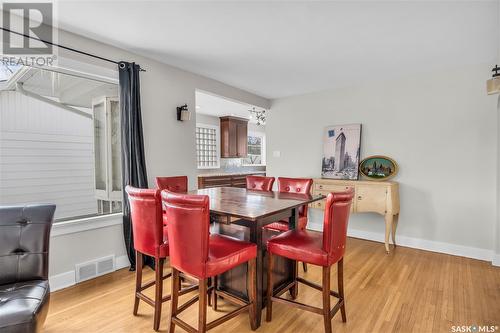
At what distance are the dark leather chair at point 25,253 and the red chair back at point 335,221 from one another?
1758 mm

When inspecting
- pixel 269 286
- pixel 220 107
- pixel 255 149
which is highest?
pixel 220 107

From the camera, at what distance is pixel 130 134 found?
9.74ft

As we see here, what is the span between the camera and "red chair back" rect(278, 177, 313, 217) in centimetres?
295

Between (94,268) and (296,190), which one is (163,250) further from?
(296,190)

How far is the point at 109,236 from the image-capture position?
2979 mm

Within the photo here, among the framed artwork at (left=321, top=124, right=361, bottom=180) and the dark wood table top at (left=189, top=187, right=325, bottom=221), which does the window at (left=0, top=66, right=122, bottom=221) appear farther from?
the framed artwork at (left=321, top=124, right=361, bottom=180)

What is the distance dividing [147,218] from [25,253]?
0.80 meters

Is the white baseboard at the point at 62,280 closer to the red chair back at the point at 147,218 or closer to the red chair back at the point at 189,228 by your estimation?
the red chair back at the point at 147,218

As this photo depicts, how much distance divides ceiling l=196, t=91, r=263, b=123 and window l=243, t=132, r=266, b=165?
1064 millimetres

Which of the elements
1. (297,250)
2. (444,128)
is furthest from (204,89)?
(444,128)

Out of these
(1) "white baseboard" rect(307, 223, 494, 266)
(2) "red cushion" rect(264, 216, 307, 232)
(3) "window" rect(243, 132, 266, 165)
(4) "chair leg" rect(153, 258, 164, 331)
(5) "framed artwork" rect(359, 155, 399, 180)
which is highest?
(3) "window" rect(243, 132, 266, 165)

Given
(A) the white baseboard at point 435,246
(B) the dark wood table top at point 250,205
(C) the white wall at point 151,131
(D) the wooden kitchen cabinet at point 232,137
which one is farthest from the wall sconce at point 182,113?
(D) the wooden kitchen cabinet at point 232,137

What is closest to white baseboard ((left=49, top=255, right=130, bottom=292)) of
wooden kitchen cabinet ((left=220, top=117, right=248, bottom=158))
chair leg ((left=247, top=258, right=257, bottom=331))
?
chair leg ((left=247, top=258, right=257, bottom=331))

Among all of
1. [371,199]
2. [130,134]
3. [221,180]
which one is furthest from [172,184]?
[221,180]
